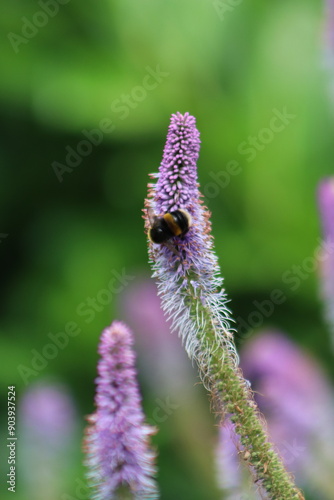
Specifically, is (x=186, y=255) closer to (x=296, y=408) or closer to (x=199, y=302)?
(x=199, y=302)

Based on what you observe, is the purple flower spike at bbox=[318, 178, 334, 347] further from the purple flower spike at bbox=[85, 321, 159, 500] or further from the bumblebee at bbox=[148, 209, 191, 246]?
the purple flower spike at bbox=[85, 321, 159, 500]

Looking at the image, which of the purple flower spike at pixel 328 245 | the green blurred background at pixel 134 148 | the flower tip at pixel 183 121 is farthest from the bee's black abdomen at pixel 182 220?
the green blurred background at pixel 134 148

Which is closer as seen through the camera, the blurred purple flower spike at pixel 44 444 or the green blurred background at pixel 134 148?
the blurred purple flower spike at pixel 44 444

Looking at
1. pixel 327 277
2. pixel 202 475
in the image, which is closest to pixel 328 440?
pixel 327 277

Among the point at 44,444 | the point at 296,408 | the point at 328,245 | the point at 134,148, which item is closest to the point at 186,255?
the point at 328,245

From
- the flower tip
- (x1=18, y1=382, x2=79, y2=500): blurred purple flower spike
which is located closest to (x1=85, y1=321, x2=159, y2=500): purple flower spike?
the flower tip

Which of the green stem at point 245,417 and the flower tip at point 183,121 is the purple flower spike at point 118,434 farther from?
the flower tip at point 183,121

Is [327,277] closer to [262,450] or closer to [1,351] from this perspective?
[262,450]
